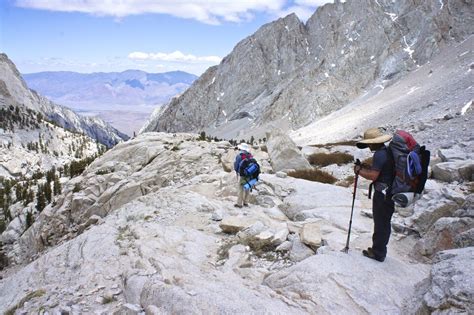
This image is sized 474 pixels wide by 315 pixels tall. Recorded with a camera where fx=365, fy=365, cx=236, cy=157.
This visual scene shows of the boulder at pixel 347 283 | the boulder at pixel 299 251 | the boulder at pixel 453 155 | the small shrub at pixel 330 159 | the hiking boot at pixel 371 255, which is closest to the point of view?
the boulder at pixel 347 283

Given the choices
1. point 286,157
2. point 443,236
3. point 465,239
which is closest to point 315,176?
point 286,157

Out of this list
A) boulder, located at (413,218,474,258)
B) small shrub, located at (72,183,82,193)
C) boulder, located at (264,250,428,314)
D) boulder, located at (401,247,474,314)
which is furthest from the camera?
small shrub, located at (72,183,82,193)

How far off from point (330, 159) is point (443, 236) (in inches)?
551

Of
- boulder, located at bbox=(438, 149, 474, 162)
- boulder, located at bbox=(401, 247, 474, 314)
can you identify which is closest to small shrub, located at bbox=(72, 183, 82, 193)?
boulder, located at bbox=(438, 149, 474, 162)

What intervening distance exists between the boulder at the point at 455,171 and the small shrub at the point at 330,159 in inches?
289

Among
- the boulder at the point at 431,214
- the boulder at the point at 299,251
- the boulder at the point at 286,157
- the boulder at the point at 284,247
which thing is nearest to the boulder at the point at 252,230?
the boulder at the point at 284,247

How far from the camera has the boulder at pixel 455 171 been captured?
13818 mm

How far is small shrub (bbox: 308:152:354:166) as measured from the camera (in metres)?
22.0

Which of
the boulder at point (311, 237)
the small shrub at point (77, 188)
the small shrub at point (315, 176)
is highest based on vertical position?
the boulder at point (311, 237)

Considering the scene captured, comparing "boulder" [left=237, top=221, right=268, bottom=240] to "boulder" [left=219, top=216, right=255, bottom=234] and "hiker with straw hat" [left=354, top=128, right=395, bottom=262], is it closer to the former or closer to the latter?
"boulder" [left=219, top=216, right=255, bottom=234]

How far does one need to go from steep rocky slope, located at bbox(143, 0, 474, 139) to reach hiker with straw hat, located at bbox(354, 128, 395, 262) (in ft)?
265

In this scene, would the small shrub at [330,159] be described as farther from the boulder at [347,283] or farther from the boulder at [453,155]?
the boulder at [347,283]

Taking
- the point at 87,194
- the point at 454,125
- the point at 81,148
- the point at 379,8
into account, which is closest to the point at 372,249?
the point at 454,125

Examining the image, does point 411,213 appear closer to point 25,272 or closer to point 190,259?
point 190,259
